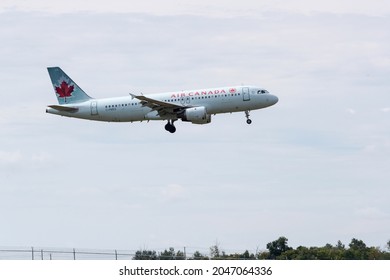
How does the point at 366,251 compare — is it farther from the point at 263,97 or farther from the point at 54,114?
the point at 54,114

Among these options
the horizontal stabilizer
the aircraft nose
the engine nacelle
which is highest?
the horizontal stabilizer

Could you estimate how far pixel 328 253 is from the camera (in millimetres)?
94000

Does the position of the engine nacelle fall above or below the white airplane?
below

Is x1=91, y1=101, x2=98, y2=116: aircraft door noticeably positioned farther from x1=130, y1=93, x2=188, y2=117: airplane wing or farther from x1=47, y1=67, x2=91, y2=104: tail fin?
x1=130, y1=93, x2=188, y2=117: airplane wing

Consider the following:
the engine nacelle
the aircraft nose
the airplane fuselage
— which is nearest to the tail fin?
the airplane fuselage

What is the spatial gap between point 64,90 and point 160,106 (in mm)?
15396

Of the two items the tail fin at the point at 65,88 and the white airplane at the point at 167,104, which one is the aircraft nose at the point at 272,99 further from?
the tail fin at the point at 65,88

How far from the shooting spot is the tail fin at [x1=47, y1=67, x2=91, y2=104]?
116 m

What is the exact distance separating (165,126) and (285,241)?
55.6 feet

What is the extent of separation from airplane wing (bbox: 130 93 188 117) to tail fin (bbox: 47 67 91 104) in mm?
9639

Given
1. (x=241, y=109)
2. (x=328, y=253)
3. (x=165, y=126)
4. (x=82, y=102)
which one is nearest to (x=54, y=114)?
(x=82, y=102)

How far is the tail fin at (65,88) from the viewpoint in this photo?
115750 millimetres

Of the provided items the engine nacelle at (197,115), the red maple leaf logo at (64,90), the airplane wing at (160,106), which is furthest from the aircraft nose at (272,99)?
the red maple leaf logo at (64,90)

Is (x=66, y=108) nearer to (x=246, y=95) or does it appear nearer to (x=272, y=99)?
(x=246, y=95)
